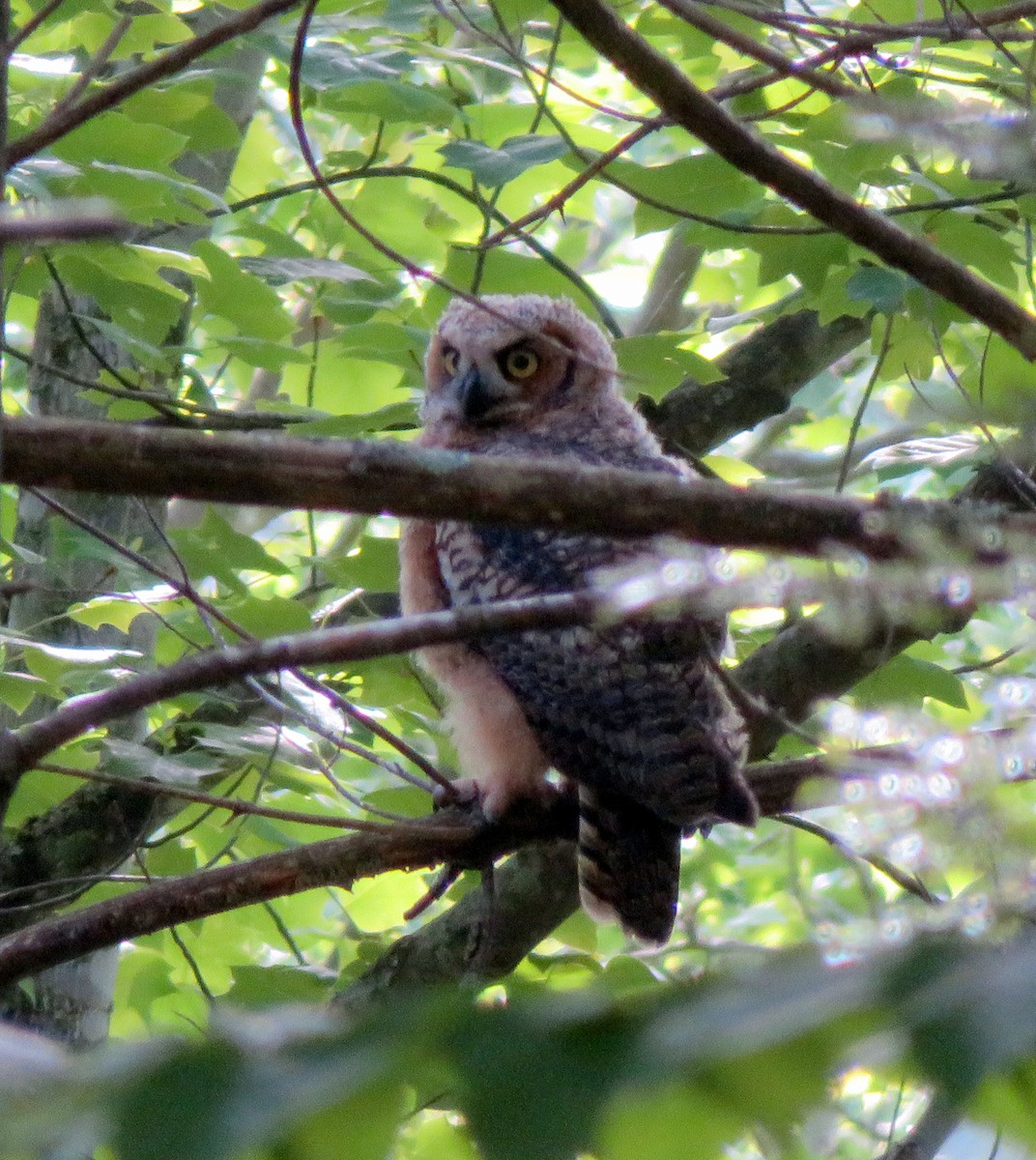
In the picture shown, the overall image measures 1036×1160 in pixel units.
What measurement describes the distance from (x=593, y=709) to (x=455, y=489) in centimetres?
195

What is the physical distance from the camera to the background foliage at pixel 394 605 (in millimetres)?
442

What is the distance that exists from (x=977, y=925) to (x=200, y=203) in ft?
11.6

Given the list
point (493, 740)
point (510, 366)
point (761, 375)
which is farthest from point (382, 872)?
point (761, 375)

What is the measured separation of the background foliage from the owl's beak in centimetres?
14

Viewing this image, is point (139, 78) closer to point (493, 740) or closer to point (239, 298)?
point (239, 298)

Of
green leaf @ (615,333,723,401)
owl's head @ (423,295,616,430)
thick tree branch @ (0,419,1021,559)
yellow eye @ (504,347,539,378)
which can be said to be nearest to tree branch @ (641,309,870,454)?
owl's head @ (423,295,616,430)

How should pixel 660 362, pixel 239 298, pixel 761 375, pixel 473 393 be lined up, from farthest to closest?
1. pixel 761 375
2. pixel 473 393
3. pixel 239 298
4. pixel 660 362

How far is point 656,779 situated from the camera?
10.2 feet

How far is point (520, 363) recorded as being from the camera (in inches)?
166

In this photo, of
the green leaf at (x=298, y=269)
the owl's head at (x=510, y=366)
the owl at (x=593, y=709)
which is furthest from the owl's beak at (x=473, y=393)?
the green leaf at (x=298, y=269)

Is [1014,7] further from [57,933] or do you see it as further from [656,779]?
[57,933]

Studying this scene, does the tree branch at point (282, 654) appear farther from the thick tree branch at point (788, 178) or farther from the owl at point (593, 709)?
the owl at point (593, 709)

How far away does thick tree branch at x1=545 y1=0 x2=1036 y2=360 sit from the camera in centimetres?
186

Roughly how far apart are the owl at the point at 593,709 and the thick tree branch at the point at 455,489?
4.82ft
